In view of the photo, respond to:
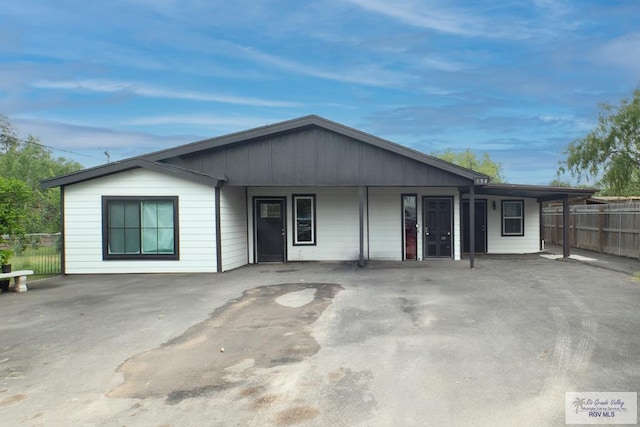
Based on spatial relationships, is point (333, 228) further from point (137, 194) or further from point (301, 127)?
point (137, 194)

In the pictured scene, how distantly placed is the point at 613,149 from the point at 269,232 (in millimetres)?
16757

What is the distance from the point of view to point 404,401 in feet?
11.3

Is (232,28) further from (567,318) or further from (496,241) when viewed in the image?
(567,318)

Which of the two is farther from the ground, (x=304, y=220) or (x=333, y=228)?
(x=304, y=220)

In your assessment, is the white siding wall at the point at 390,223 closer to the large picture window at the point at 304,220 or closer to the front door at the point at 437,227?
the front door at the point at 437,227

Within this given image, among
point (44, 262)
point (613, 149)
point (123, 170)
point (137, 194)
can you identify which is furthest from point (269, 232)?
point (613, 149)

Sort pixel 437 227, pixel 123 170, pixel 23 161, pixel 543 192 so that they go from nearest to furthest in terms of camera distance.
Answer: pixel 123 170 → pixel 437 227 → pixel 543 192 → pixel 23 161

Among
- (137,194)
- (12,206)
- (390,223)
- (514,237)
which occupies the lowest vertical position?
(514,237)

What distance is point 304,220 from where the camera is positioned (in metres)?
14.0

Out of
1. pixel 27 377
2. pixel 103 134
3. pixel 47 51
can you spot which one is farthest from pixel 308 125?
pixel 103 134

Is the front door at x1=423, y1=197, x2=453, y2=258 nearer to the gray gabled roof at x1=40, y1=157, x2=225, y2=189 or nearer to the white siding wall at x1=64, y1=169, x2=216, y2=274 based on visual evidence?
the white siding wall at x1=64, y1=169, x2=216, y2=274

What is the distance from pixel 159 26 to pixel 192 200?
940 cm

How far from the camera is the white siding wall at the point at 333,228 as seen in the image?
1396cm

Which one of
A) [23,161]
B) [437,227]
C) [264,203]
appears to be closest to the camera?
[264,203]
